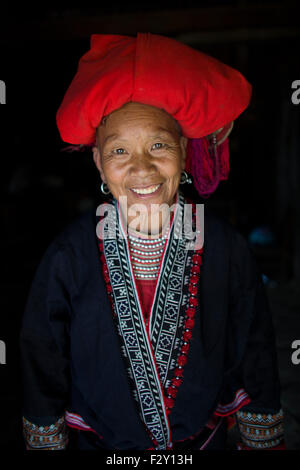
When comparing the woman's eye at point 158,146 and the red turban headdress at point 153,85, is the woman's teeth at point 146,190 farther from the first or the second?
the red turban headdress at point 153,85

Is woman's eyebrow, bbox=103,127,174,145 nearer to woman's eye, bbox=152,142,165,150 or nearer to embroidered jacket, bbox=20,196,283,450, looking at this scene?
woman's eye, bbox=152,142,165,150

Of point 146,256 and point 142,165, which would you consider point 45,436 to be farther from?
point 142,165

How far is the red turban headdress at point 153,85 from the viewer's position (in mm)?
1333

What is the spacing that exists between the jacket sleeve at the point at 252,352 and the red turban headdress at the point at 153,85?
559mm

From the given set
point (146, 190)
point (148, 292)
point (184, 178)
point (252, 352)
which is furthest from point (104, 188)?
point (252, 352)

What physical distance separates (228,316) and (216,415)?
0.42 metres

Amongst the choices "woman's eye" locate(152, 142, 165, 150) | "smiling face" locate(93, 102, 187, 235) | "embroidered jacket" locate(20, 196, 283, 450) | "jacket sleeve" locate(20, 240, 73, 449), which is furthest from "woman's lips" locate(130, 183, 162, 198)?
"jacket sleeve" locate(20, 240, 73, 449)

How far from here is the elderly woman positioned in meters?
1.40

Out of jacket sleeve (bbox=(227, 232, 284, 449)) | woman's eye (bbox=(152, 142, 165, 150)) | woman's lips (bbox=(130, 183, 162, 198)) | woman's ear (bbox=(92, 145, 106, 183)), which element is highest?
woman's eye (bbox=(152, 142, 165, 150))

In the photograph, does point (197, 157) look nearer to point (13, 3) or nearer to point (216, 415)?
point (216, 415)

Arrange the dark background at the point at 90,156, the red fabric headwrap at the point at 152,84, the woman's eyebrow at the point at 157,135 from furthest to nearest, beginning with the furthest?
the dark background at the point at 90,156, the woman's eyebrow at the point at 157,135, the red fabric headwrap at the point at 152,84

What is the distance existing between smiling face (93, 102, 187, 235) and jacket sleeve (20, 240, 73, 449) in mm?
365

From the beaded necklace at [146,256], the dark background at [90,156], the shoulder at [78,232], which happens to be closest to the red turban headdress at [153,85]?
the shoulder at [78,232]
